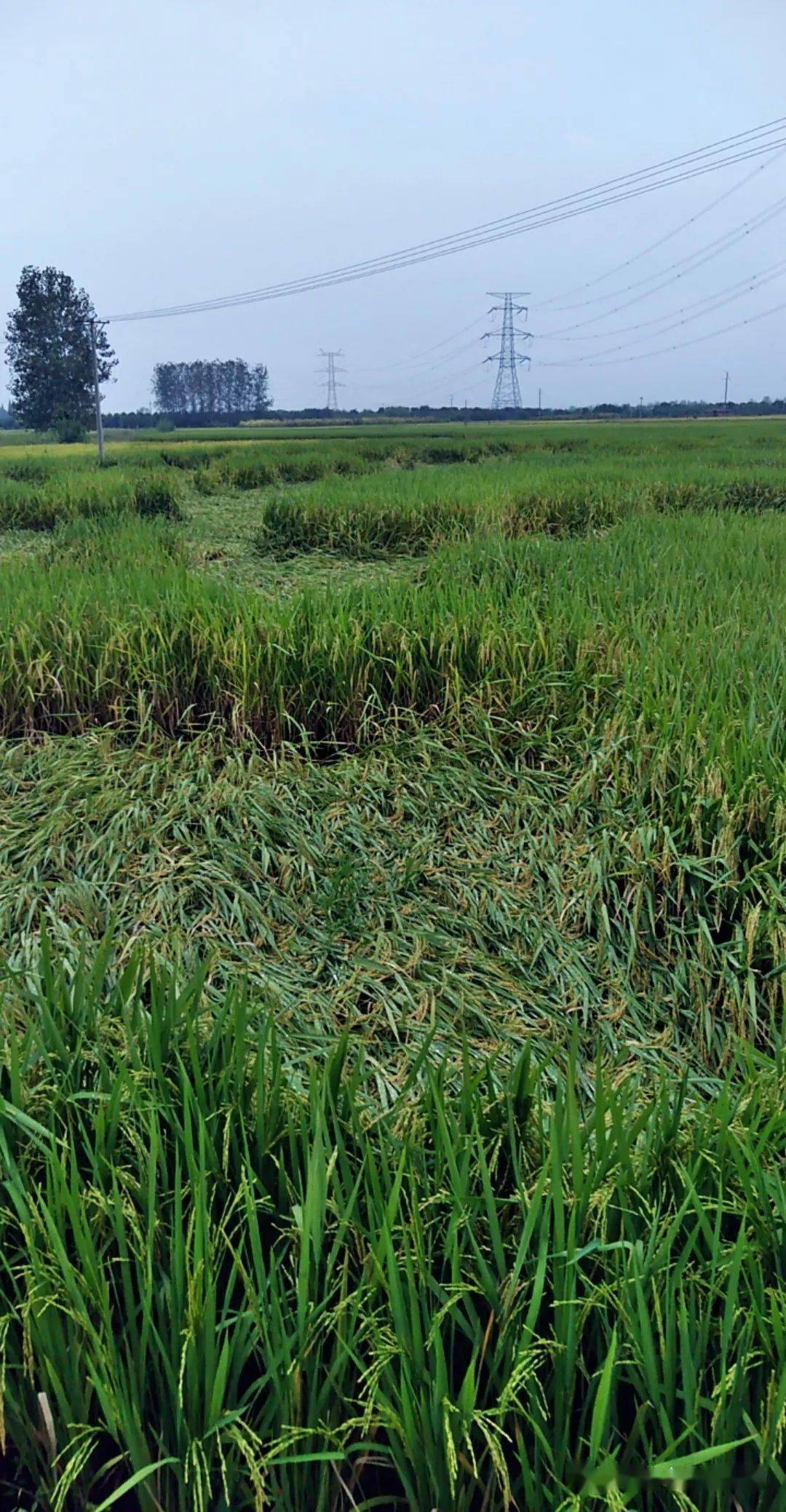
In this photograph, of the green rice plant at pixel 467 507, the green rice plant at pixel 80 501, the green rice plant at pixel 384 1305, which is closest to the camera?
the green rice plant at pixel 384 1305

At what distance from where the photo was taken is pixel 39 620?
11.0ft

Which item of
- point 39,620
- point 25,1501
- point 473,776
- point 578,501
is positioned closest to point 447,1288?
point 25,1501

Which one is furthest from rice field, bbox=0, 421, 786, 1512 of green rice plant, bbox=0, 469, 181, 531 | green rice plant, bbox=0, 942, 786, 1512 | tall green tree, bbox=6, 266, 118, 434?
tall green tree, bbox=6, 266, 118, 434

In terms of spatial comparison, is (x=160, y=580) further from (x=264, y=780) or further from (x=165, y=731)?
(x=264, y=780)

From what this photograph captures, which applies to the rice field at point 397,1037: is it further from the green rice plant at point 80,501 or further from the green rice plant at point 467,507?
the green rice plant at point 80,501

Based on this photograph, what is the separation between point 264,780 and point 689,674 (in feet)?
4.70

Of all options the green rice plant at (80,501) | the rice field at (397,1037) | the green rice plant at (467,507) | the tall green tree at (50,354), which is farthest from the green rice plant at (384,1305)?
the tall green tree at (50,354)

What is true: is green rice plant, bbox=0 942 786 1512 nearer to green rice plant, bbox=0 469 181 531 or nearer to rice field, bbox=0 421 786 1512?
rice field, bbox=0 421 786 1512

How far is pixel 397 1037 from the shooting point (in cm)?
181

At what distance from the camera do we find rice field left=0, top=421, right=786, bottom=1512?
36.8 inches

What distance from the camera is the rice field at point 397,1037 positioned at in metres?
0.94

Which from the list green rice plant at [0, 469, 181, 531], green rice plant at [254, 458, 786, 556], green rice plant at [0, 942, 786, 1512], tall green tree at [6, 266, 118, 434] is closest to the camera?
green rice plant at [0, 942, 786, 1512]

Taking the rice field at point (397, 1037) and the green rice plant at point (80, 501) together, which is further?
the green rice plant at point (80, 501)

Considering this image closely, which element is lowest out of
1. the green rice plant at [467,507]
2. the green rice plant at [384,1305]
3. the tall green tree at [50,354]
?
the green rice plant at [384,1305]
